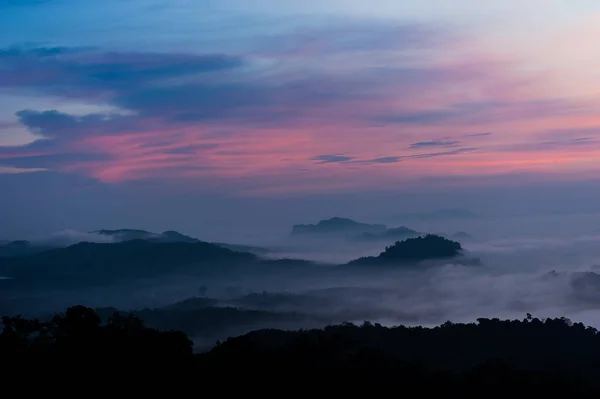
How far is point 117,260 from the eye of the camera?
138m

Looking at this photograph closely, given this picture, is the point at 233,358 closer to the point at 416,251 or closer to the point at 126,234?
the point at 416,251

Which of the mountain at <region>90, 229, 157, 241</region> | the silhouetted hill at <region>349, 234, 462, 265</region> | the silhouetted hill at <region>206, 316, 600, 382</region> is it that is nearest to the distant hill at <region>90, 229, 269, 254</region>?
the mountain at <region>90, 229, 157, 241</region>

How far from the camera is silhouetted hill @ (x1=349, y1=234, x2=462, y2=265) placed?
13388cm

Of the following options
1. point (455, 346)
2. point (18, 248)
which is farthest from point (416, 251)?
point (455, 346)

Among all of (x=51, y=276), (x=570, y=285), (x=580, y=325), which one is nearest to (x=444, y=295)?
(x=570, y=285)

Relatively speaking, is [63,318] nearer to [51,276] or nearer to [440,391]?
[440,391]

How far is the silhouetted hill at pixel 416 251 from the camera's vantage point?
133875mm

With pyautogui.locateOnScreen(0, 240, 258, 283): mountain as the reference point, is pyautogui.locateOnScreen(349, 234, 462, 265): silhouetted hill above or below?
below

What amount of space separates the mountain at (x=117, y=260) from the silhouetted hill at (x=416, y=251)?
26277mm

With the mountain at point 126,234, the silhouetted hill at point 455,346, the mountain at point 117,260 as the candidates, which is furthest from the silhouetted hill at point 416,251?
the silhouetted hill at point 455,346

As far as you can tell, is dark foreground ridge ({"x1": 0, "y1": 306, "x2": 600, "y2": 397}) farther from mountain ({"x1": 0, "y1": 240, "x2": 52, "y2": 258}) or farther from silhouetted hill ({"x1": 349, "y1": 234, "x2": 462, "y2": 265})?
mountain ({"x1": 0, "y1": 240, "x2": 52, "y2": 258})

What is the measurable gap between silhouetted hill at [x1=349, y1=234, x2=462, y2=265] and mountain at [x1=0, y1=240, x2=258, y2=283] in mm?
26277

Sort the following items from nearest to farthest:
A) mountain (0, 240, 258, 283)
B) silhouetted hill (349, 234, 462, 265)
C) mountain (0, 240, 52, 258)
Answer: mountain (0, 240, 258, 283) < silhouetted hill (349, 234, 462, 265) < mountain (0, 240, 52, 258)

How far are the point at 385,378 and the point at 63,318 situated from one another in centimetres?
1015
